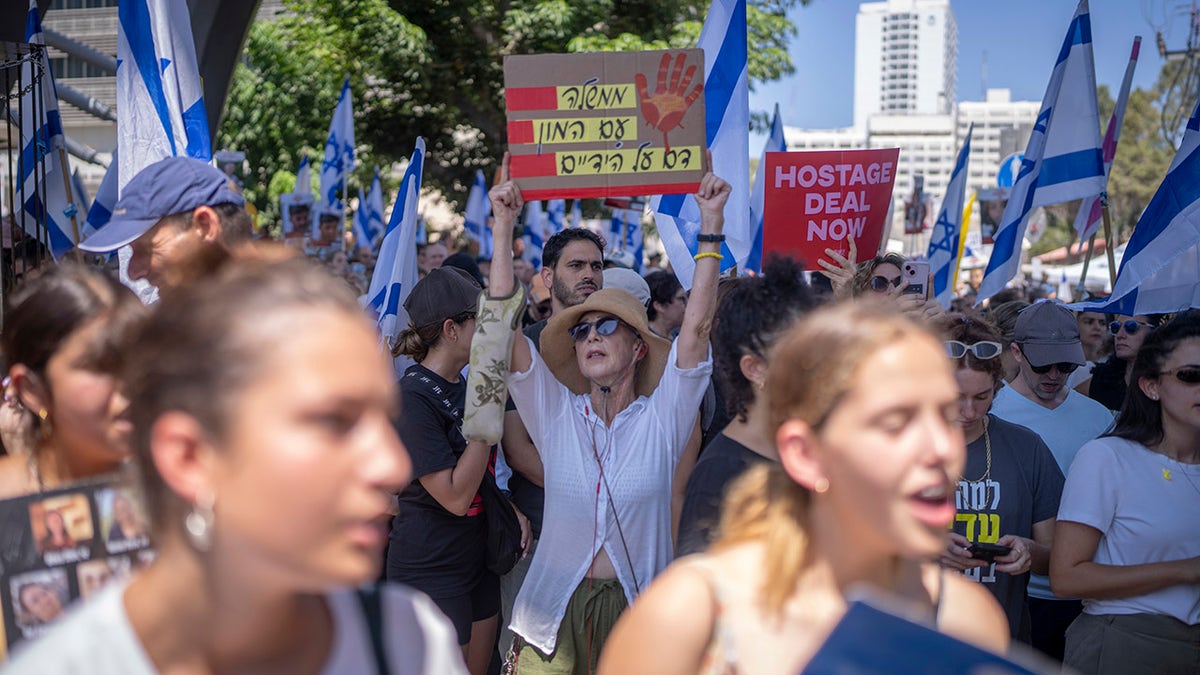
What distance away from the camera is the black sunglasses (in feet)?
12.0

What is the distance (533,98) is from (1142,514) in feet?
8.41

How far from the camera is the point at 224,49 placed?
37.0ft

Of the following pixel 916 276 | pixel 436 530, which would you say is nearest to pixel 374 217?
pixel 916 276

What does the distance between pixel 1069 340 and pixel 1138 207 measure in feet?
181

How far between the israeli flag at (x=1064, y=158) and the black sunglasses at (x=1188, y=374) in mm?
3462

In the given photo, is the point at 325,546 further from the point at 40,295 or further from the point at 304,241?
the point at 304,241

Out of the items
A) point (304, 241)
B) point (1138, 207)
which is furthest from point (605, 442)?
point (1138, 207)

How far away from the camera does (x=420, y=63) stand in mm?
21641

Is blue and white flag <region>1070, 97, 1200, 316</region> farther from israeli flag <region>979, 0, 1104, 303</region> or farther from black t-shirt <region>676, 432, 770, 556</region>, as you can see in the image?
black t-shirt <region>676, 432, 770, 556</region>

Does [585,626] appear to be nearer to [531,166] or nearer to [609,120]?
[531,166]

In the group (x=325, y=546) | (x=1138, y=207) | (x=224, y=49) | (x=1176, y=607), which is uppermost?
(x=224, y=49)

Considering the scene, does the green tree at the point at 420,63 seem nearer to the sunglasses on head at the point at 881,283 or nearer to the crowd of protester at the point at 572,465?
the sunglasses on head at the point at 881,283

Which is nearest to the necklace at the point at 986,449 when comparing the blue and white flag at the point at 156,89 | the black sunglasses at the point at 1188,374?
the black sunglasses at the point at 1188,374

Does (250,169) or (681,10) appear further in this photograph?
(250,169)
